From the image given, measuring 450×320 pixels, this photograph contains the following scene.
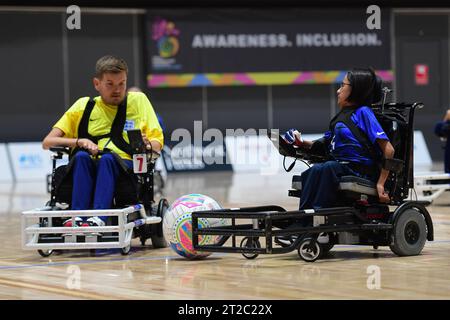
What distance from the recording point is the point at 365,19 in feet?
79.2

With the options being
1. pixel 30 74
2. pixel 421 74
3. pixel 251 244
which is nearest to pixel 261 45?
pixel 421 74

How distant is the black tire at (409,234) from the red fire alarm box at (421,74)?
18873 millimetres

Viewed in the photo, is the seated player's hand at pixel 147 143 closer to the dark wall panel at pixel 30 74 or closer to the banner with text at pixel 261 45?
the dark wall panel at pixel 30 74

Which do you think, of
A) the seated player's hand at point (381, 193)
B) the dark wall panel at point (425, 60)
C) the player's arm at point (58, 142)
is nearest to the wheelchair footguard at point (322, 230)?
the seated player's hand at point (381, 193)

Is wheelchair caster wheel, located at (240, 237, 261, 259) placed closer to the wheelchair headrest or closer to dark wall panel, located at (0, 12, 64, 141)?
the wheelchair headrest

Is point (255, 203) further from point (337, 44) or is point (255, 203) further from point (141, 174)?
point (337, 44)

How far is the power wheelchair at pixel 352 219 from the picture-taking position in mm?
6234

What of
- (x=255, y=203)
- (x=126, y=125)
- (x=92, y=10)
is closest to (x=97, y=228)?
(x=126, y=125)

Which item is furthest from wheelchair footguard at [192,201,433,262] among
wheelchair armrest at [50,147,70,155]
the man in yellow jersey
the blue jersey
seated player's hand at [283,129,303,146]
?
wheelchair armrest at [50,147,70,155]

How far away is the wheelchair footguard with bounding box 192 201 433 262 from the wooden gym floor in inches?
3.9

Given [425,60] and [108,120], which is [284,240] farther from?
[425,60]

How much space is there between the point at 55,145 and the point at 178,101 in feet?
52.6

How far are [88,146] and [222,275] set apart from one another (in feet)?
6.27

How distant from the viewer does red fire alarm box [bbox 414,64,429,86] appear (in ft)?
82.3
